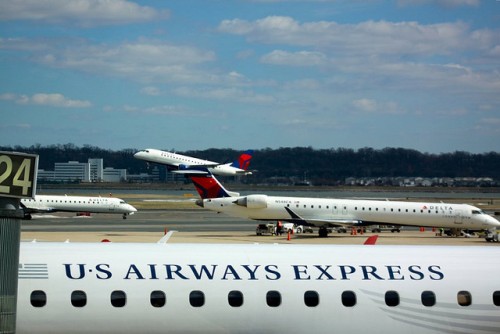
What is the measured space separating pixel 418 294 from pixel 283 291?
2283 mm

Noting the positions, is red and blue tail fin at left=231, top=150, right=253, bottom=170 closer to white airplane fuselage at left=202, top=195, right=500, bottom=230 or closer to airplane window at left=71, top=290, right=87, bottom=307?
white airplane fuselage at left=202, top=195, right=500, bottom=230

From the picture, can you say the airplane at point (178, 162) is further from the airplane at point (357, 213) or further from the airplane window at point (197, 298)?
the airplane window at point (197, 298)

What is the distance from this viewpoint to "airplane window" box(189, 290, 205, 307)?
1277cm

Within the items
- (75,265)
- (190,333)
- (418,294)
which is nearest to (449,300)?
(418,294)

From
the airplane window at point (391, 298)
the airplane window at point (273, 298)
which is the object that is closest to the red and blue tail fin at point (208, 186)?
the airplane window at point (391, 298)

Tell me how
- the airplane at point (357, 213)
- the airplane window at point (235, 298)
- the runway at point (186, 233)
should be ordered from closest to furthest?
1. the airplane window at point (235, 298)
2. the runway at point (186, 233)
3. the airplane at point (357, 213)

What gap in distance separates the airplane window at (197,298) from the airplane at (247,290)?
0.05 feet

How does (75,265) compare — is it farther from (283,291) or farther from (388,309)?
(388,309)

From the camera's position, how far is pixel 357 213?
2361 inches

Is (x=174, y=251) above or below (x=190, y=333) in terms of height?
above

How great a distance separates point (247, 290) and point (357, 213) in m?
47.7

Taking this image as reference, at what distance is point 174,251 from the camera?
43.8 feet

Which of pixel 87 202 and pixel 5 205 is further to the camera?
pixel 87 202

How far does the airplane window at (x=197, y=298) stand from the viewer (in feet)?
41.9
